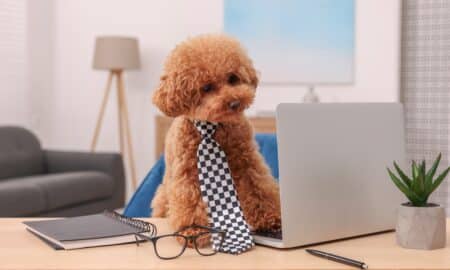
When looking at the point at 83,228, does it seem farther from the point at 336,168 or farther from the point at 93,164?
the point at 93,164

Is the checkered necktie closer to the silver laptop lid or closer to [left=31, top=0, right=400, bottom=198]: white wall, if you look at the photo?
the silver laptop lid

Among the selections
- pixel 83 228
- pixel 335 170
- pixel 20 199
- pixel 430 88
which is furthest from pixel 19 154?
pixel 335 170

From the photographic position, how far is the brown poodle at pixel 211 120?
1153 millimetres

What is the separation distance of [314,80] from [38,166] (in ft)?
7.28

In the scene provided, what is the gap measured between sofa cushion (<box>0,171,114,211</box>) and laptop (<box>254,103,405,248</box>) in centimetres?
312

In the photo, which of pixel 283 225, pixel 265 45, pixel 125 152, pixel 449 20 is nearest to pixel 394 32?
pixel 449 20

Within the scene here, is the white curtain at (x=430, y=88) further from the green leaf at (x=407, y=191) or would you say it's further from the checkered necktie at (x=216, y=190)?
the checkered necktie at (x=216, y=190)

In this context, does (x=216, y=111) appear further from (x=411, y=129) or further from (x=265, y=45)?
(x=265, y=45)

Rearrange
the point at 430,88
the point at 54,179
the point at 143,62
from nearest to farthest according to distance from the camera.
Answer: the point at 430,88 < the point at 54,179 < the point at 143,62

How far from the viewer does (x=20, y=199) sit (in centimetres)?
388

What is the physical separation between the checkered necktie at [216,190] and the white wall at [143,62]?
11.6ft

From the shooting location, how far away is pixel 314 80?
4914 mm

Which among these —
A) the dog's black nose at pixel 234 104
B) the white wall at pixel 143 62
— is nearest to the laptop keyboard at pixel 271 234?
the dog's black nose at pixel 234 104

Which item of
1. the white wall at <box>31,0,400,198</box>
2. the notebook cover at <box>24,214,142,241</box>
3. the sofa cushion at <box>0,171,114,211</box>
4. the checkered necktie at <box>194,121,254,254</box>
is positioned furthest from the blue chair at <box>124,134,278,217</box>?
the white wall at <box>31,0,400,198</box>
